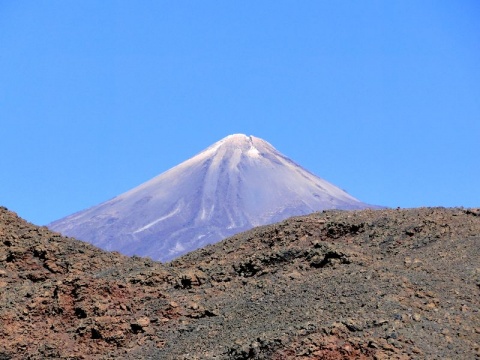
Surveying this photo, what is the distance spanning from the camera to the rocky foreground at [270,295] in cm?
1962

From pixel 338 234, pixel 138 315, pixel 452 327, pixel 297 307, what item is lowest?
pixel 452 327

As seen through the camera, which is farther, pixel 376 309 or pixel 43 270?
pixel 43 270

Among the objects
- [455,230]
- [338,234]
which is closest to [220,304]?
[338,234]

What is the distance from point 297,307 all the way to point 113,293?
565cm

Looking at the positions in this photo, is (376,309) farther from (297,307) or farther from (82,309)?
(82,309)

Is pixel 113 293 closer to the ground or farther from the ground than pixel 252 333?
farther from the ground

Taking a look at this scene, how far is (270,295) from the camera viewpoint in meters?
23.2

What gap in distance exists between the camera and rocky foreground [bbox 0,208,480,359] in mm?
19625

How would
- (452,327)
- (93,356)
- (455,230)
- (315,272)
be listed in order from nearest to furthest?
(452,327)
(93,356)
(315,272)
(455,230)

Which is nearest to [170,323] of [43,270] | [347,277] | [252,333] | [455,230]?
[252,333]

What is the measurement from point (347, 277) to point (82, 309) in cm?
692

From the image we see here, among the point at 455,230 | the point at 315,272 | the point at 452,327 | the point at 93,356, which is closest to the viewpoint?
the point at 452,327

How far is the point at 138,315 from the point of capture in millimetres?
23844

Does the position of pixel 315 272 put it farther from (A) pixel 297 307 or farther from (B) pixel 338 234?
(B) pixel 338 234
